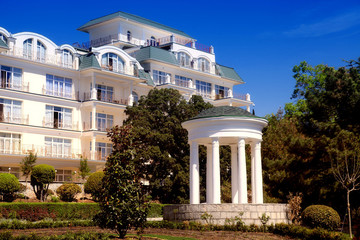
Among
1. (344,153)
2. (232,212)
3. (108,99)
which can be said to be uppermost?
(108,99)

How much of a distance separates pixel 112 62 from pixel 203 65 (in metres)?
14.8

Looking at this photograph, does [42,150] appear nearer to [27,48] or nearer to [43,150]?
[43,150]

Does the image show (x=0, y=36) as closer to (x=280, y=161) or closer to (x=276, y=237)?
(x=280, y=161)

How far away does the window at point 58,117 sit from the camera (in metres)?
50.9

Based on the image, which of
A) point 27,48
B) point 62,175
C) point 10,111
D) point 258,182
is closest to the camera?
point 258,182

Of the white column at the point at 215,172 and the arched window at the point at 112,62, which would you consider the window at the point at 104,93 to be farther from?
the white column at the point at 215,172

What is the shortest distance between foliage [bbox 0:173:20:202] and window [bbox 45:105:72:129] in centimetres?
1371

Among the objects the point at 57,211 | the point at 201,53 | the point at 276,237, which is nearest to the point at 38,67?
the point at 57,211

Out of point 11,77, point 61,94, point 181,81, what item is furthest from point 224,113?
point 181,81

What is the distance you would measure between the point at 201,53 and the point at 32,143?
2707 cm

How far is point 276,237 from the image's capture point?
25.1 metres

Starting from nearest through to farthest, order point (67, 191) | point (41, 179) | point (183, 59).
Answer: point (41, 179)
point (67, 191)
point (183, 59)

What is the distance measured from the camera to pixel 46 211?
34.6 meters

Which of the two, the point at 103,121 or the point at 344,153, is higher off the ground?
the point at 103,121
